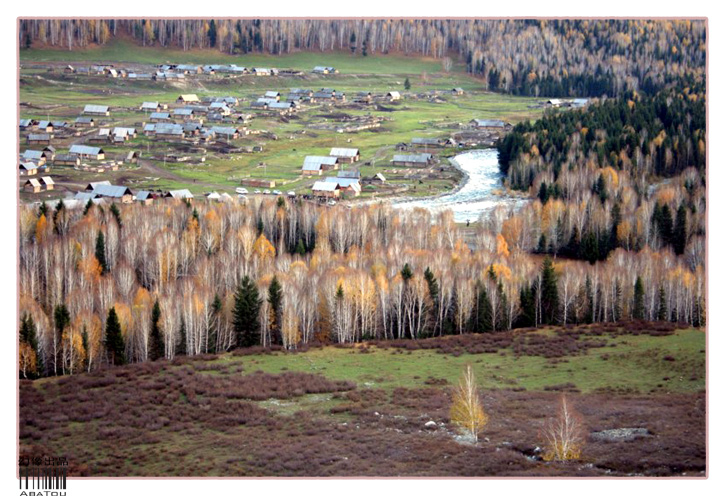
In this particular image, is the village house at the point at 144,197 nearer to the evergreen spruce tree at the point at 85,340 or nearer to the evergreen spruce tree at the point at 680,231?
the evergreen spruce tree at the point at 85,340

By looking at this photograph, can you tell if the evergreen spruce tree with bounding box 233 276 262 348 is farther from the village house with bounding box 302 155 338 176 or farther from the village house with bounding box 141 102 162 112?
the village house with bounding box 141 102 162 112

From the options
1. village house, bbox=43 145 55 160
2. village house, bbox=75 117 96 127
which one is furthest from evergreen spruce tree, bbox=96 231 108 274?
village house, bbox=75 117 96 127

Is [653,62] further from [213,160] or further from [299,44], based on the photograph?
[213,160]

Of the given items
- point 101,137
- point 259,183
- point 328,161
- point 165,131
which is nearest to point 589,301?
point 259,183

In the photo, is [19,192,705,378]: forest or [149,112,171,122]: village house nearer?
[19,192,705,378]: forest

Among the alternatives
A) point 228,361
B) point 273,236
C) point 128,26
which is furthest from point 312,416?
point 128,26

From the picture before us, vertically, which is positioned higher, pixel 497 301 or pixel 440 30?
pixel 440 30
